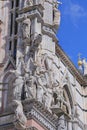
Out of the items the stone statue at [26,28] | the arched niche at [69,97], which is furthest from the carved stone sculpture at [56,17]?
the arched niche at [69,97]

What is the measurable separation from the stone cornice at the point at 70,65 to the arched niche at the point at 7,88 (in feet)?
13.6

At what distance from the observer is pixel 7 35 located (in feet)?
53.4

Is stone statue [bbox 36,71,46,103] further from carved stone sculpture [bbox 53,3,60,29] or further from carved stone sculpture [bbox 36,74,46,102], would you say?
carved stone sculpture [bbox 53,3,60,29]

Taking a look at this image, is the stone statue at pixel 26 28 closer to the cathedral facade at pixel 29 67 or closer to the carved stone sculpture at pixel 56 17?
the cathedral facade at pixel 29 67

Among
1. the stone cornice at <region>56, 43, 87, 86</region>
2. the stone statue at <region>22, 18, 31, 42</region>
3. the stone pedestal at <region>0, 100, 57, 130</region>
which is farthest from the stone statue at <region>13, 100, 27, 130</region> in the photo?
the stone cornice at <region>56, 43, 87, 86</region>

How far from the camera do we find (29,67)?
14594 millimetres

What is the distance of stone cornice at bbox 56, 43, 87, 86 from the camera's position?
19.4m

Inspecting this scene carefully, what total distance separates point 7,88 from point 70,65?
19.8 feet

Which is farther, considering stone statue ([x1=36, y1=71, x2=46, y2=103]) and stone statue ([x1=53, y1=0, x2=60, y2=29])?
stone statue ([x1=53, y1=0, x2=60, y2=29])

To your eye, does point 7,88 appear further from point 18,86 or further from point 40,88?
point 40,88

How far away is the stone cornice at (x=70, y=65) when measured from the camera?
63.5 feet

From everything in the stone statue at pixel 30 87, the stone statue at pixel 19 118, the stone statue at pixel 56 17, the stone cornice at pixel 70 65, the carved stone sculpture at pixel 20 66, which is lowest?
the stone statue at pixel 19 118

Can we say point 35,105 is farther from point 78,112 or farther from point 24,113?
point 78,112

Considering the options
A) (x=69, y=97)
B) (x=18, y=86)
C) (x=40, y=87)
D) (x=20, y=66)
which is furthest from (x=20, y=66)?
(x=69, y=97)
